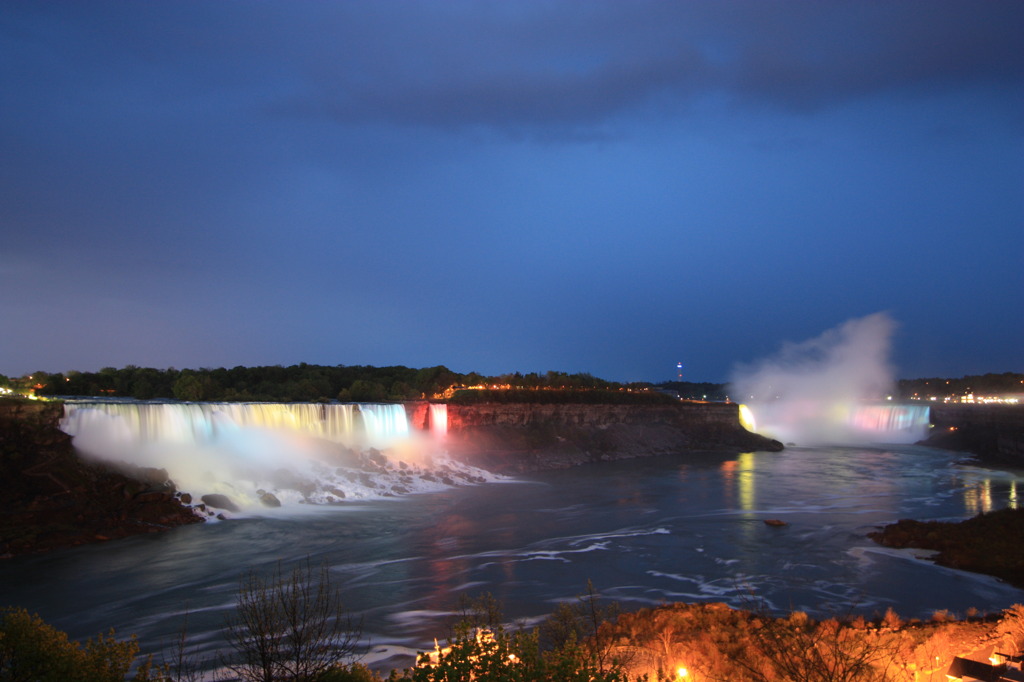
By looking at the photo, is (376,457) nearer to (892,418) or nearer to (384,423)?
(384,423)

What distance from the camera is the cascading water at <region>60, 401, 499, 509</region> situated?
30312 millimetres

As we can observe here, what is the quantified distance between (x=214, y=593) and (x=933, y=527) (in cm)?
2338

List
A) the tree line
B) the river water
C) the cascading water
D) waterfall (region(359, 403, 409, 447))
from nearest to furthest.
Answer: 1. the river water
2. the cascading water
3. waterfall (region(359, 403, 409, 447))
4. the tree line

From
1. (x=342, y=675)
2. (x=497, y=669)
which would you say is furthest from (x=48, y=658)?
(x=497, y=669)

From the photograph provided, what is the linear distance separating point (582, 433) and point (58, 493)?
4059cm

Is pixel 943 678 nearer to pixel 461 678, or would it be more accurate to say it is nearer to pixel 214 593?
pixel 461 678

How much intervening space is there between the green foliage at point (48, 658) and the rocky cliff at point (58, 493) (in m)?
16.5

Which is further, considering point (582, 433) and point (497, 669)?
point (582, 433)

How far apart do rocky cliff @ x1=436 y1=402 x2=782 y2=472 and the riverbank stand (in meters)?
27.2

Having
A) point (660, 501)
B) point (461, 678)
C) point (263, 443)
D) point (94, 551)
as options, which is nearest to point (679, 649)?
point (461, 678)

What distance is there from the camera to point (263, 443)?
37125mm

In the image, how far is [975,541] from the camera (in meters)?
21.8

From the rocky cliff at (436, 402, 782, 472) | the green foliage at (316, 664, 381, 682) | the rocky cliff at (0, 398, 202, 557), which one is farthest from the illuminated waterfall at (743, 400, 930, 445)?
the green foliage at (316, 664, 381, 682)

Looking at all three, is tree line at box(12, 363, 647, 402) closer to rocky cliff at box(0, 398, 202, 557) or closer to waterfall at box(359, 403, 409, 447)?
waterfall at box(359, 403, 409, 447)
